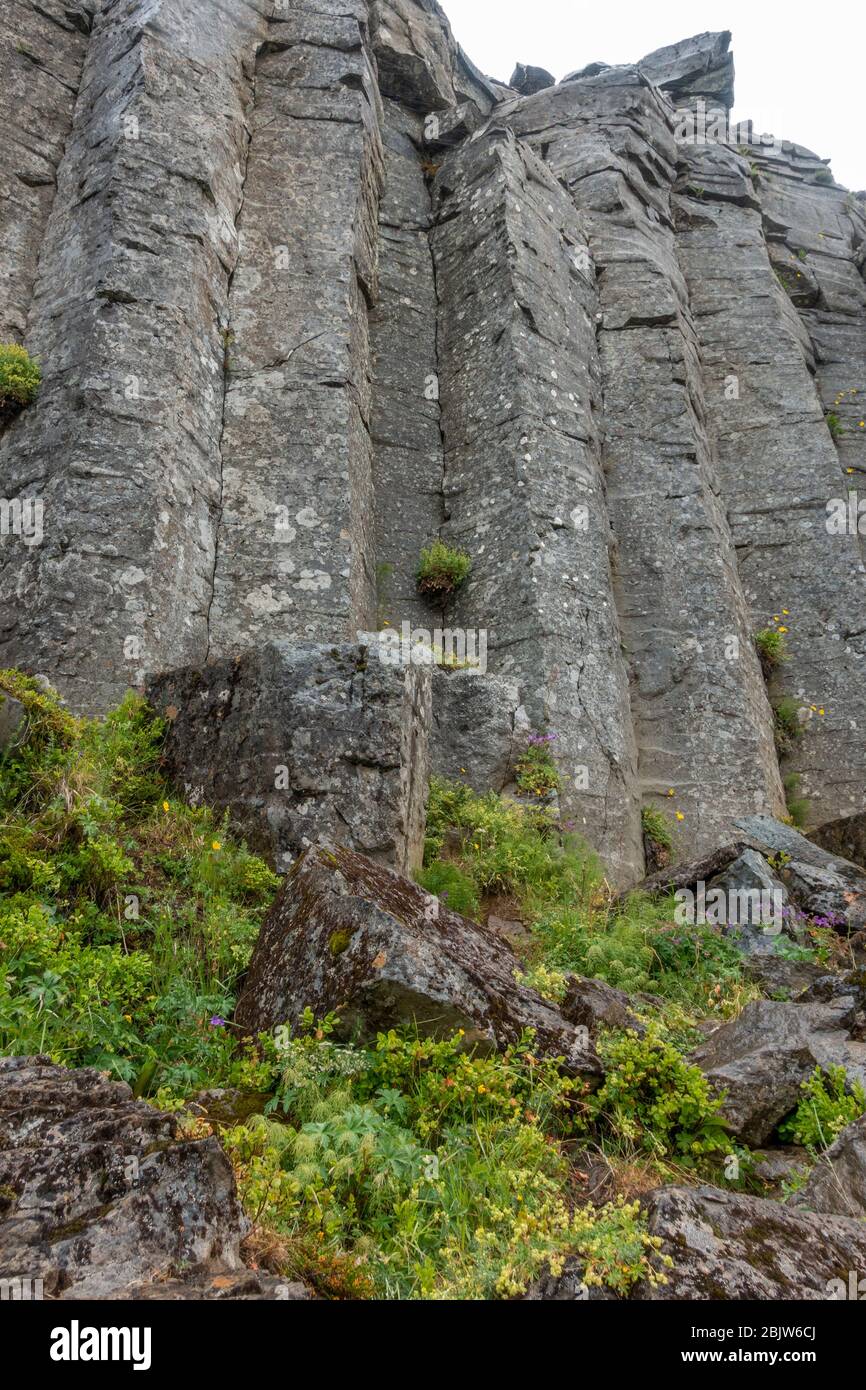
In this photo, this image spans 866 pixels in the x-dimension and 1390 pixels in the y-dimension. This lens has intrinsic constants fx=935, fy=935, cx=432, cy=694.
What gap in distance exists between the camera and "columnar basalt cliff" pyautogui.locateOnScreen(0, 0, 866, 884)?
9609 mm

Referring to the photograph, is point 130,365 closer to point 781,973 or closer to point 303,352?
point 303,352

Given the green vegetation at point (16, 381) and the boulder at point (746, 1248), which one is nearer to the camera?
the boulder at point (746, 1248)

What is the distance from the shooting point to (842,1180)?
349 centimetres

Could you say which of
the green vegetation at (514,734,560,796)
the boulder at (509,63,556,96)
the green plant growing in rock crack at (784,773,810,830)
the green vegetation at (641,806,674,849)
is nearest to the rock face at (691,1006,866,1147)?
the green vegetation at (514,734,560,796)

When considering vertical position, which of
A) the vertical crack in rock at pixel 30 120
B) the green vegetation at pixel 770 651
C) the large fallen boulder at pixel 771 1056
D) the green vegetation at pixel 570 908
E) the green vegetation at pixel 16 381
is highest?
the vertical crack in rock at pixel 30 120

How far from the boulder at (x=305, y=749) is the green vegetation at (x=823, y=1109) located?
3231 millimetres

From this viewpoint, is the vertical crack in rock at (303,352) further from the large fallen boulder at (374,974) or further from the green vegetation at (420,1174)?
the green vegetation at (420,1174)

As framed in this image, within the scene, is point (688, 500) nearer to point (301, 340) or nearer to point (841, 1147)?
point (301, 340)

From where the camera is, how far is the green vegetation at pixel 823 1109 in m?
4.00

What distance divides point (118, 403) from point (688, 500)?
8.26 meters

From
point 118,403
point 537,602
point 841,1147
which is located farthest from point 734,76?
point 841,1147

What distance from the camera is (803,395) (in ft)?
55.1

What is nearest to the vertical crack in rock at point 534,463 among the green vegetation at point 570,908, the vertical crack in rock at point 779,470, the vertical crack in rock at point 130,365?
the green vegetation at point 570,908

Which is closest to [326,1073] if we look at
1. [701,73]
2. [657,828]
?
[657,828]
